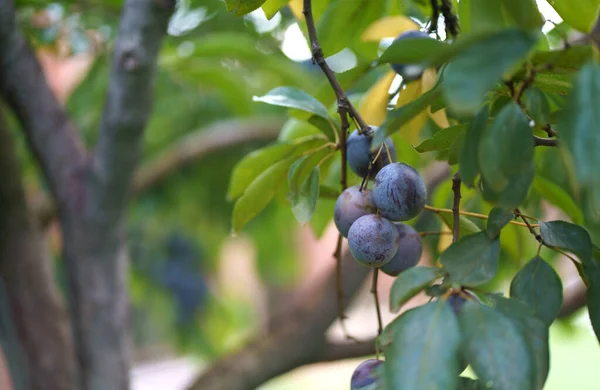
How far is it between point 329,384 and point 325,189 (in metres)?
4.90

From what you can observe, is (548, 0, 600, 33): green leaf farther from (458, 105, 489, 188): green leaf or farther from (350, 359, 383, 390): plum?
(350, 359, 383, 390): plum

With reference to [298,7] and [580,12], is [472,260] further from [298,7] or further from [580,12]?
[298,7]

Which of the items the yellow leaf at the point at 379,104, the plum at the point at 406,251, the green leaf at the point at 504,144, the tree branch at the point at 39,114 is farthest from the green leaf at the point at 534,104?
the tree branch at the point at 39,114

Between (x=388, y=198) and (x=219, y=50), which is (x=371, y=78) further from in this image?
(x=388, y=198)

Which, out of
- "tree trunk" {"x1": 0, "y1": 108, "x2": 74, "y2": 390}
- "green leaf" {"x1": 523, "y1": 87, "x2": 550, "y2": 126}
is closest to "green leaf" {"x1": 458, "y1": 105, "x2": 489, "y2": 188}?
"green leaf" {"x1": 523, "y1": 87, "x2": 550, "y2": 126}

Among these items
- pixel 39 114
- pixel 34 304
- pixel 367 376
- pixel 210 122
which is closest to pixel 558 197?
pixel 367 376

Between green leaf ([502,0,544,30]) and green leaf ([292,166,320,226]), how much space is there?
148 mm

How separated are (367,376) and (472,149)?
0.42 ft

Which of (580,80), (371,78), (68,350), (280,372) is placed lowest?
(280,372)

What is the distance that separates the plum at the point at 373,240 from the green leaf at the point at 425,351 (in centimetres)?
7

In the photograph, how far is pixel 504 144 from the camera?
0.24 meters

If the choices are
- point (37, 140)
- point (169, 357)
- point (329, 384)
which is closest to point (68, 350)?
point (37, 140)

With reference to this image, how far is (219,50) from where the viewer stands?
100 cm

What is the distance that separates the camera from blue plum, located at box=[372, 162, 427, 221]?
1.05ft
